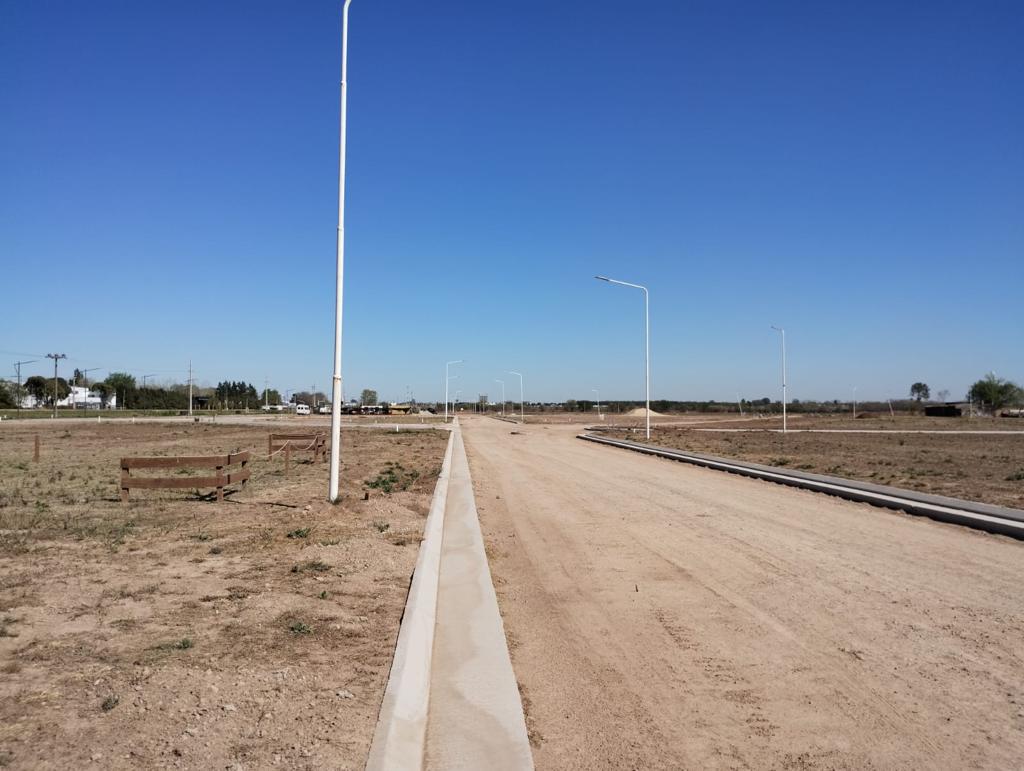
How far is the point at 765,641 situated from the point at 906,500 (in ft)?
32.3

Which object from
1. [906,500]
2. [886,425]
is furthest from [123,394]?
[906,500]

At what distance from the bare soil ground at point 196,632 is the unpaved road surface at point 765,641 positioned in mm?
1325

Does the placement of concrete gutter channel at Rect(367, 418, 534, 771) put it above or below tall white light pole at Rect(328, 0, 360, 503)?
below

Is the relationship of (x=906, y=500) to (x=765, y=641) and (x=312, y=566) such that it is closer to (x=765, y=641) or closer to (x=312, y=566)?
(x=765, y=641)

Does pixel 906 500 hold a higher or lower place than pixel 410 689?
higher

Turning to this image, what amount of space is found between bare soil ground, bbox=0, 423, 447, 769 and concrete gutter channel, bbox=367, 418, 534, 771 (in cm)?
17

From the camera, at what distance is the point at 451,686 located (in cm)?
513

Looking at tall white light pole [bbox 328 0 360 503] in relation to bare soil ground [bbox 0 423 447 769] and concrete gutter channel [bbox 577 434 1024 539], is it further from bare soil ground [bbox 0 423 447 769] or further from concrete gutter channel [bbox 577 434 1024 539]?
concrete gutter channel [bbox 577 434 1024 539]

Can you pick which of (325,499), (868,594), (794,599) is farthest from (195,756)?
(325,499)

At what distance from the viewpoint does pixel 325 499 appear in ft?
45.8

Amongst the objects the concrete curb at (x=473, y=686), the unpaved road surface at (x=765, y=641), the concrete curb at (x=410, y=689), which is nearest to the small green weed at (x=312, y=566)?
the concrete curb at (x=410, y=689)

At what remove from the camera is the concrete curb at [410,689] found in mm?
3898

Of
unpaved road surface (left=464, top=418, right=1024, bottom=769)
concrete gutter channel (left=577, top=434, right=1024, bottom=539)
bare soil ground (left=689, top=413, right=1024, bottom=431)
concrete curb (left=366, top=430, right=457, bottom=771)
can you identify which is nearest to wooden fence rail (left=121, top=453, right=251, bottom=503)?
unpaved road surface (left=464, top=418, right=1024, bottom=769)

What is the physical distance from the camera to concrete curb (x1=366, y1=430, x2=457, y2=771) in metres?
3.90
